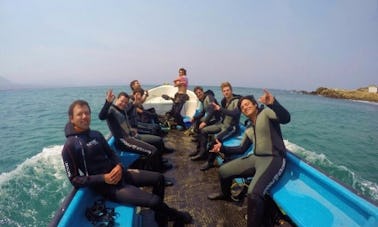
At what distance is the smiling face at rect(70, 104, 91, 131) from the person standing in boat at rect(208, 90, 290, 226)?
2327mm

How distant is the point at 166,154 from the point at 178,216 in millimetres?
3276

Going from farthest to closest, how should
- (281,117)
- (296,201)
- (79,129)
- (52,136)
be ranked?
1. (52,136)
2. (281,117)
3. (296,201)
4. (79,129)

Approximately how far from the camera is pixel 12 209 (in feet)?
18.9

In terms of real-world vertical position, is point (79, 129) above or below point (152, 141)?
above

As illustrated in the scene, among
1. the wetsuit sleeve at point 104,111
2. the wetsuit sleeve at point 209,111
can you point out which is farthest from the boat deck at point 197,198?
the wetsuit sleeve at point 104,111

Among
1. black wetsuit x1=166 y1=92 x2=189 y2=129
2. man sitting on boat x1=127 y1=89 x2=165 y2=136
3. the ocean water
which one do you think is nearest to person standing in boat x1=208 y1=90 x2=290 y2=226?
the ocean water

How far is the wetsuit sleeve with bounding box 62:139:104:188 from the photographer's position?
2827mm

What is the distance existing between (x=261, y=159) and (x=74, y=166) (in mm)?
2659

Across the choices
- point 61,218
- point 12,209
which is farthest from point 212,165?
point 12,209

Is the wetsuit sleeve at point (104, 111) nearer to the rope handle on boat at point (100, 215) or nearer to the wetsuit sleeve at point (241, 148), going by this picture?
the rope handle on boat at point (100, 215)

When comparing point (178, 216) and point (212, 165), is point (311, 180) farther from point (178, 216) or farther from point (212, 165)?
point (212, 165)

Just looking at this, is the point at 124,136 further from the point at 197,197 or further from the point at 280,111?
the point at 280,111

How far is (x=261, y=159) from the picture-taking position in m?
3.69

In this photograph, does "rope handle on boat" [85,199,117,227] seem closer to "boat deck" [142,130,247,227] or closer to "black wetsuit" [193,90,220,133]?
"boat deck" [142,130,247,227]
